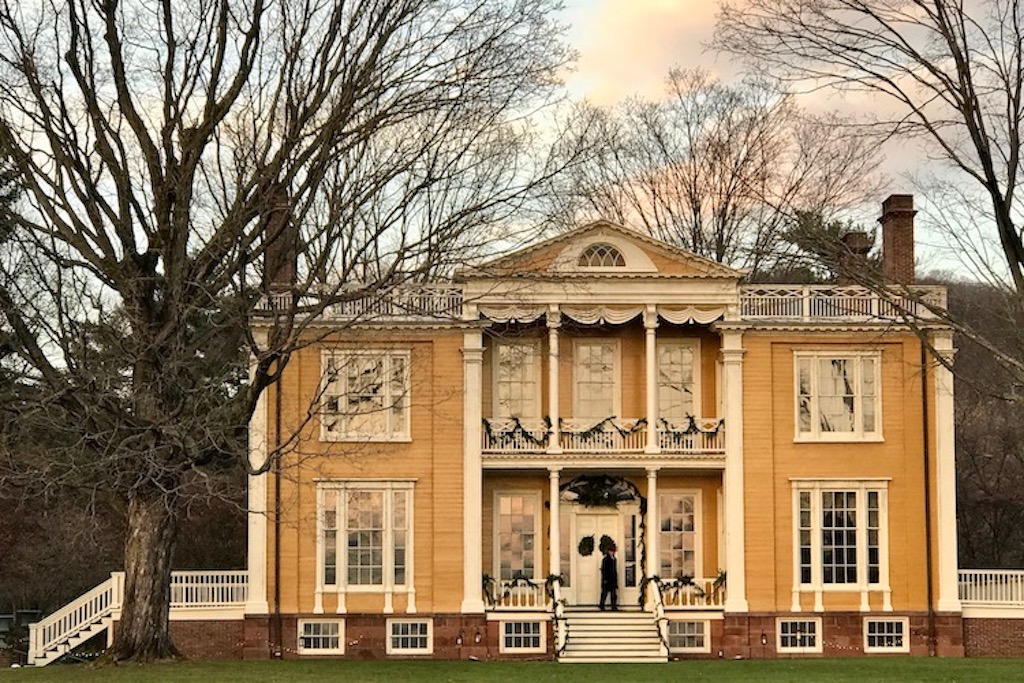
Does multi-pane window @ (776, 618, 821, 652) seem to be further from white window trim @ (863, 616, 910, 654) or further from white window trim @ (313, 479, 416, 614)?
white window trim @ (313, 479, 416, 614)

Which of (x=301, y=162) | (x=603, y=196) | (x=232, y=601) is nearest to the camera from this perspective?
(x=301, y=162)

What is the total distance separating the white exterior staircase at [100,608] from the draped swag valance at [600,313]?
306 inches

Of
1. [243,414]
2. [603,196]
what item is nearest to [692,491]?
[243,414]

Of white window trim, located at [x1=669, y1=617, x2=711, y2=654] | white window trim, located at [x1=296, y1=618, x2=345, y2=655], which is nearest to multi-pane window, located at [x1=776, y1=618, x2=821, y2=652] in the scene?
white window trim, located at [x1=669, y1=617, x2=711, y2=654]

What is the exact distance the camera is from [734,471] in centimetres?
3331

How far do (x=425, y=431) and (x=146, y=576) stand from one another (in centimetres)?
856

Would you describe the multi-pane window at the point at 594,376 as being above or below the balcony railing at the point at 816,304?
below

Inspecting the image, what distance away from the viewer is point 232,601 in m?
33.0

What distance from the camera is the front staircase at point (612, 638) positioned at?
31.6m

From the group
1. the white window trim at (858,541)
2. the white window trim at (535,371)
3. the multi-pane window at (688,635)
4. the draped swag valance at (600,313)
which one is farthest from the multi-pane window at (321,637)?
the white window trim at (858,541)

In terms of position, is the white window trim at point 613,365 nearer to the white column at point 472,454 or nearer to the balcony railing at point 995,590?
the white column at point 472,454

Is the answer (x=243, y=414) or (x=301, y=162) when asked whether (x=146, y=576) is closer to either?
(x=243, y=414)

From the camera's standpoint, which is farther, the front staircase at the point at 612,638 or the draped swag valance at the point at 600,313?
the draped swag valance at the point at 600,313

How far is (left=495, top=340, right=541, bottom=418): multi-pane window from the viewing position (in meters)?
34.4
